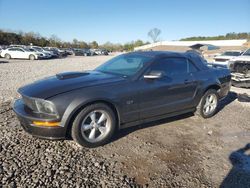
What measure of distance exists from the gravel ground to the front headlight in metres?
0.67

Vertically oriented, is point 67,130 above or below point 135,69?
below

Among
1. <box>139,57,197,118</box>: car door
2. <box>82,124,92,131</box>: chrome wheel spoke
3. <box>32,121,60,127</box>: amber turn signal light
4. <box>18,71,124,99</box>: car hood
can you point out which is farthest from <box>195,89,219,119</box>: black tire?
<box>32,121,60,127</box>: amber turn signal light

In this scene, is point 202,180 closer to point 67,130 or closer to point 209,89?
point 67,130

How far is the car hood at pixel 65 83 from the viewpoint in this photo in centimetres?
345

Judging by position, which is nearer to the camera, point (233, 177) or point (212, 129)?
point (233, 177)

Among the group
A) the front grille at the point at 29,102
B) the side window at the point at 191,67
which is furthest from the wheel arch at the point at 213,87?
the front grille at the point at 29,102

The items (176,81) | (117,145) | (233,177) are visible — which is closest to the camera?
(233,177)

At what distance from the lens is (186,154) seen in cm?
369

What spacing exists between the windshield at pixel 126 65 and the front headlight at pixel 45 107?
4.91 feet

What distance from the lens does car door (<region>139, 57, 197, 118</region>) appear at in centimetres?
415

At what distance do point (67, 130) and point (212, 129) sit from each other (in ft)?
10.1

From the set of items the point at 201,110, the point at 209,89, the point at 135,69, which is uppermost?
the point at 135,69

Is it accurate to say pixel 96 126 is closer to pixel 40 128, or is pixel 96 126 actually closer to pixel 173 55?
pixel 40 128

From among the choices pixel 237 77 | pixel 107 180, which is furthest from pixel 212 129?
pixel 237 77
